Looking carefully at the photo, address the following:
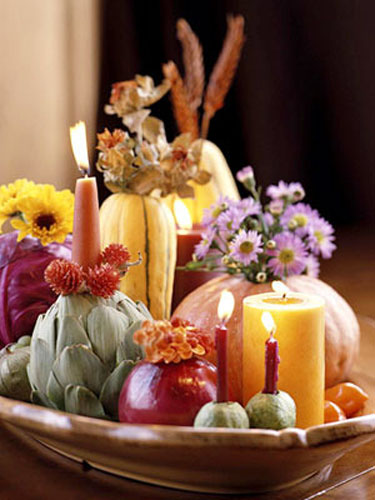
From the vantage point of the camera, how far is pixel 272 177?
2160 millimetres

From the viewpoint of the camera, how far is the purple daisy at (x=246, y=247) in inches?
30.8

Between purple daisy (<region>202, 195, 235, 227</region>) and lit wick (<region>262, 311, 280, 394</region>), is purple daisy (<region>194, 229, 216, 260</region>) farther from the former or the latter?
lit wick (<region>262, 311, 280, 394</region>)

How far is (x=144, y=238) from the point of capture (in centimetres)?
94

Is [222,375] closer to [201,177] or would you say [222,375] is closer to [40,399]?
[40,399]

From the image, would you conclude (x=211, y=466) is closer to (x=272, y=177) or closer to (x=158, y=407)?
(x=158, y=407)

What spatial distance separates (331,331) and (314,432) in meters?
0.33

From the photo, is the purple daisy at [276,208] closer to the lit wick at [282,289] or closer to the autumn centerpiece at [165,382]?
the lit wick at [282,289]

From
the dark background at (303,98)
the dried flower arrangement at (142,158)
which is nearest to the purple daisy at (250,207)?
the dried flower arrangement at (142,158)

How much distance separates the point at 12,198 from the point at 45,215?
5 cm

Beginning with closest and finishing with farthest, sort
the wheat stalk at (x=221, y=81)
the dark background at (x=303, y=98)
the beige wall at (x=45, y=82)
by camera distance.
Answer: the wheat stalk at (x=221, y=81) < the beige wall at (x=45, y=82) < the dark background at (x=303, y=98)

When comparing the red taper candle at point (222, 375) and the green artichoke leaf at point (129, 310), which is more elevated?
the green artichoke leaf at point (129, 310)

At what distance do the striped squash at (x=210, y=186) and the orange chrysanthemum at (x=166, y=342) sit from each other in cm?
69

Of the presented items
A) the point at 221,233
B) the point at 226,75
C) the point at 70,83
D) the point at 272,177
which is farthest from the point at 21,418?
the point at 272,177

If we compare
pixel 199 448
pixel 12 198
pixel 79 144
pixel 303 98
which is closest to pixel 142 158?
pixel 12 198
